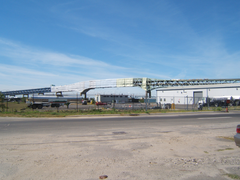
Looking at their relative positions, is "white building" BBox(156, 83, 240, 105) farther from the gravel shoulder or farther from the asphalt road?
the gravel shoulder

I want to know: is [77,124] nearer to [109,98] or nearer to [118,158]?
[118,158]

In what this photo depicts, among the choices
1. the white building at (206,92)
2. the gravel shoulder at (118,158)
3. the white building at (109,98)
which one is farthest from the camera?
the white building at (109,98)

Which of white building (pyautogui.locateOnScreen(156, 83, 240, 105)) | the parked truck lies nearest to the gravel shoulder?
the parked truck

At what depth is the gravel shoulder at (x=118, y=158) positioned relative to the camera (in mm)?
5000

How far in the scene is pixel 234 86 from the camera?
47.7 metres

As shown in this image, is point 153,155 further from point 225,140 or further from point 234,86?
point 234,86

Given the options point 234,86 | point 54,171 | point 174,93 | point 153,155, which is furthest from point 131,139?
point 174,93

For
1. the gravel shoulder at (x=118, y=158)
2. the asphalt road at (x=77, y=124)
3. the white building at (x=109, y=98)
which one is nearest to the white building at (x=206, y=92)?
the white building at (x=109, y=98)

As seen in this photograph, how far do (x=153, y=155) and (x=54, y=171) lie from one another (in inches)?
129

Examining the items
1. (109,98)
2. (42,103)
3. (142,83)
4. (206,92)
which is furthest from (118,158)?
(142,83)

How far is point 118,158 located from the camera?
6332 mm

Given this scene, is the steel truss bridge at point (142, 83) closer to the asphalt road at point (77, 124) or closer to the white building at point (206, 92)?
the white building at point (206, 92)

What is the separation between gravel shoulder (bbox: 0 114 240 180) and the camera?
197 inches

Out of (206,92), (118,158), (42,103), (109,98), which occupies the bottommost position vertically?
(118,158)
